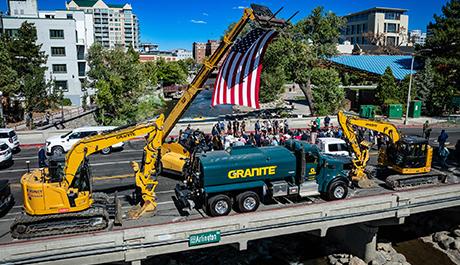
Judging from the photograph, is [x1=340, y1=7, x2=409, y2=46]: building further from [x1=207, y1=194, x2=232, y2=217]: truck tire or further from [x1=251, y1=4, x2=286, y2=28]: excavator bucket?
[x1=207, y1=194, x2=232, y2=217]: truck tire

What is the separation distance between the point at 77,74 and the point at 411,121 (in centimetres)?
4958

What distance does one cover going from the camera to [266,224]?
45.4ft

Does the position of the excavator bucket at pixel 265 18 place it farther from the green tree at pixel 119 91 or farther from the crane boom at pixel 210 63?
the green tree at pixel 119 91

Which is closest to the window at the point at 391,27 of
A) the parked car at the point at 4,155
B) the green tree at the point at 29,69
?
the green tree at the point at 29,69

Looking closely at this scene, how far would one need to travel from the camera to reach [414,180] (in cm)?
1861

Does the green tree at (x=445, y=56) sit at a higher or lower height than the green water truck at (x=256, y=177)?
higher

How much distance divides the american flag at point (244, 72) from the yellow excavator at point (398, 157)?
17.0 ft

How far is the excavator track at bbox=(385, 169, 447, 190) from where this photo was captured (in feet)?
59.8

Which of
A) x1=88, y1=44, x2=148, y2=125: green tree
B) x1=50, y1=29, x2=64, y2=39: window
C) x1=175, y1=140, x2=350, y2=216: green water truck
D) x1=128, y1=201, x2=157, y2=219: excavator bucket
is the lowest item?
x1=128, y1=201, x2=157, y2=219: excavator bucket

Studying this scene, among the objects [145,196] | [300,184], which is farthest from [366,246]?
[145,196]

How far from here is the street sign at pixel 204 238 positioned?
13.0m

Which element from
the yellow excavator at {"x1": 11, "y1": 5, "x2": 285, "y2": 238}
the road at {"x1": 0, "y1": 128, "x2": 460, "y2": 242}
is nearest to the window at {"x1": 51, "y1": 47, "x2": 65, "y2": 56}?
the road at {"x1": 0, "y1": 128, "x2": 460, "y2": 242}

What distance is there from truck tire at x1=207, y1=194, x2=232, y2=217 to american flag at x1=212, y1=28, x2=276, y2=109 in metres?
7.45

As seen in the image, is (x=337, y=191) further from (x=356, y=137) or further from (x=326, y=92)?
(x=326, y=92)
